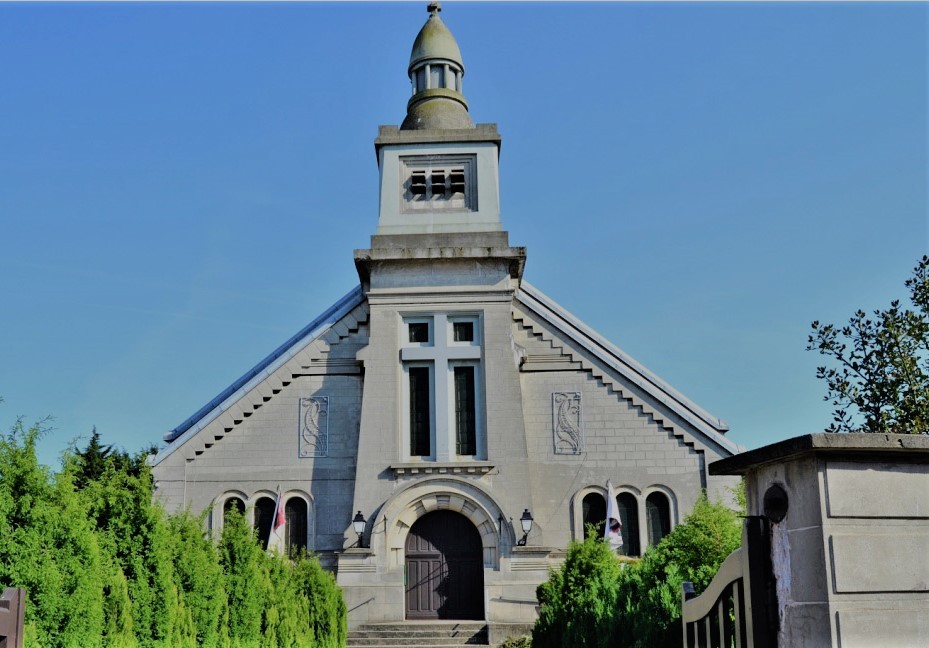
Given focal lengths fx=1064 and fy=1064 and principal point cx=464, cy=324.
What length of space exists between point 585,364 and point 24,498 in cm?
2003

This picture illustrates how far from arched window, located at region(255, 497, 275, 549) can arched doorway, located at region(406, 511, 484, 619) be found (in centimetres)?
383

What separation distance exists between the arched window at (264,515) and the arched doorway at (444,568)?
3.83 metres

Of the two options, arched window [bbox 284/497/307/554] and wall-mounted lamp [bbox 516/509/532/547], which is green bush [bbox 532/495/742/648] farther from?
arched window [bbox 284/497/307/554]

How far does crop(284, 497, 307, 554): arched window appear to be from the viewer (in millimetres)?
28438

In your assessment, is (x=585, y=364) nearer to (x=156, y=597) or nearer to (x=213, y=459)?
(x=213, y=459)

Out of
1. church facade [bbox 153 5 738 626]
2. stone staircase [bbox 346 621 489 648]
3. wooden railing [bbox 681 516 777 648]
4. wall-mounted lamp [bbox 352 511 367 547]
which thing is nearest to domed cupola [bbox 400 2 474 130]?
church facade [bbox 153 5 738 626]

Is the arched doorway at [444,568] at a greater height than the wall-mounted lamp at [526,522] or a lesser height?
lesser

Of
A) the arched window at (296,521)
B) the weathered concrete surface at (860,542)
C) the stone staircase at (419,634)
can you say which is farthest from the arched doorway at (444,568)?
the weathered concrete surface at (860,542)

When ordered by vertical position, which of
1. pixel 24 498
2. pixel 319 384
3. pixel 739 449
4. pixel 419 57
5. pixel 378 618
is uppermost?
pixel 419 57

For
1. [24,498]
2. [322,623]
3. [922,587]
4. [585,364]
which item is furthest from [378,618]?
[922,587]

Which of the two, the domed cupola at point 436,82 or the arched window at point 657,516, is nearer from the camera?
the arched window at point 657,516

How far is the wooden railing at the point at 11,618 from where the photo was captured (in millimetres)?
7527

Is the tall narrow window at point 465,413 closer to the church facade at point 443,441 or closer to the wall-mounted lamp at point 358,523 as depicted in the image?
the church facade at point 443,441

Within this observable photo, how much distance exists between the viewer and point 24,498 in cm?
1089
